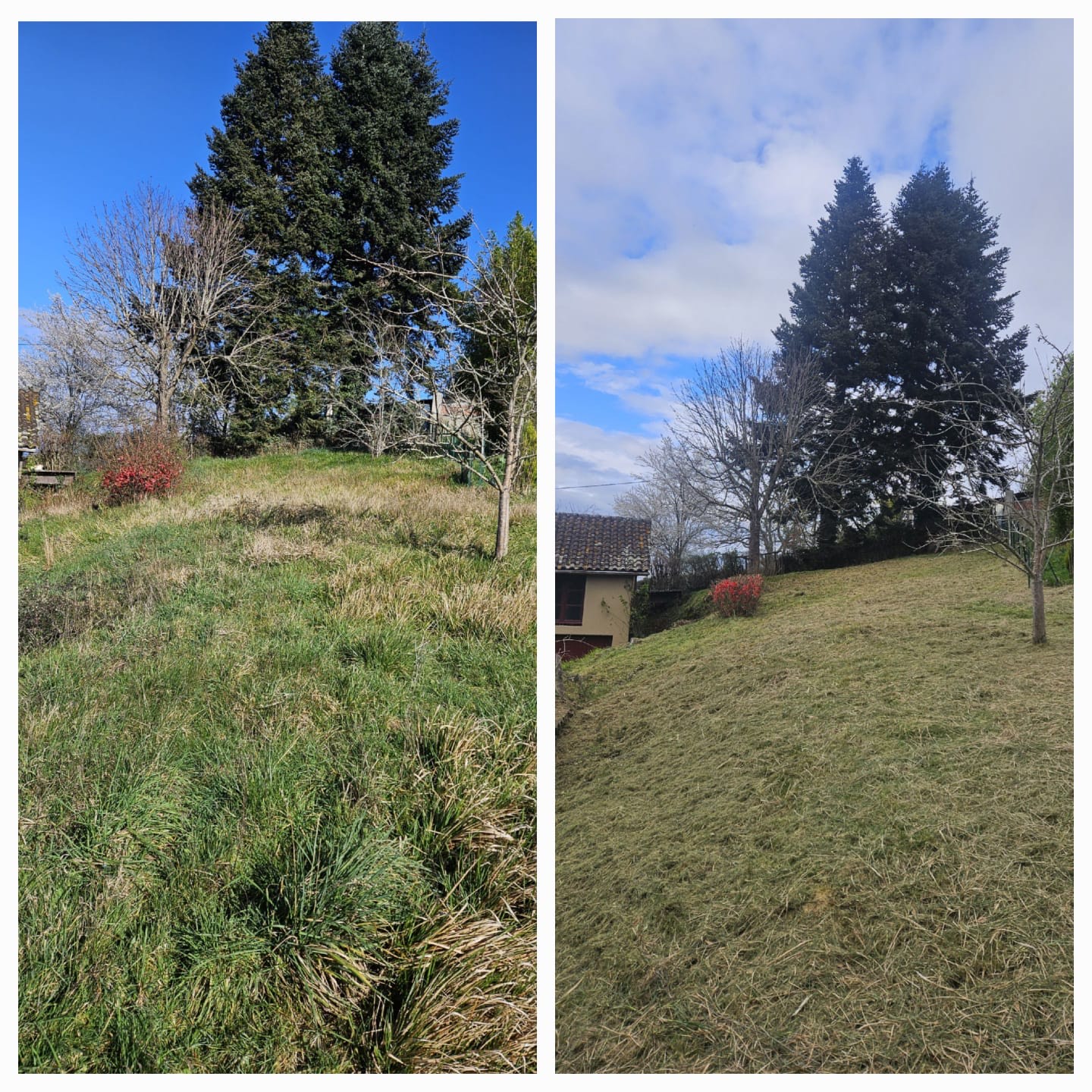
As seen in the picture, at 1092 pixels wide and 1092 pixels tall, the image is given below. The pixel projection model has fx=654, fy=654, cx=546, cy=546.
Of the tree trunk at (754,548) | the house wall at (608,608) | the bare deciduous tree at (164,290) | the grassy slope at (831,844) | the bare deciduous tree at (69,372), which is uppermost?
the bare deciduous tree at (164,290)

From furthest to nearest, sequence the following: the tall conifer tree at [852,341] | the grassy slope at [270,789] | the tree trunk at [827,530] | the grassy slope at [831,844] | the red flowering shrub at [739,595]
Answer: the red flowering shrub at [739,595], the tree trunk at [827,530], the tall conifer tree at [852,341], the grassy slope at [831,844], the grassy slope at [270,789]

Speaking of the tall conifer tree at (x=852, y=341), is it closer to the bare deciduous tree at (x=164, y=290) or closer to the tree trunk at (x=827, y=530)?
the tree trunk at (x=827, y=530)

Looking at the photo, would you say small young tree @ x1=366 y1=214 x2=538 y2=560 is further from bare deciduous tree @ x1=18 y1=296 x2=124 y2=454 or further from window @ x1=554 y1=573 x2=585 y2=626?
bare deciduous tree @ x1=18 y1=296 x2=124 y2=454

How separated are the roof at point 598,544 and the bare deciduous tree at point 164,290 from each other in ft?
3.54

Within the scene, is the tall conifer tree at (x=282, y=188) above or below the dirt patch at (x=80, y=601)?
above

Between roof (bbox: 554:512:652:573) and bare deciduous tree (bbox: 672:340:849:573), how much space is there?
0.46 meters

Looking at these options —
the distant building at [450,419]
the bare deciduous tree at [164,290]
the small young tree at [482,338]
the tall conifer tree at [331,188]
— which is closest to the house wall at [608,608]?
the small young tree at [482,338]

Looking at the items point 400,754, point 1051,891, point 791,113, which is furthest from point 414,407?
point 1051,891

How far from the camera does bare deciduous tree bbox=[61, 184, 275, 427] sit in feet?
5.99

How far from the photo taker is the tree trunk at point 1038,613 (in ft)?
7.93

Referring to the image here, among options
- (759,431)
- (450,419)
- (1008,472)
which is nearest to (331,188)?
(450,419)

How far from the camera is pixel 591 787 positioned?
2098 millimetres

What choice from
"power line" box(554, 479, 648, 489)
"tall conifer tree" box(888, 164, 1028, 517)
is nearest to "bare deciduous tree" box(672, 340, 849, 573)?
"tall conifer tree" box(888, 164, 1028, 517)

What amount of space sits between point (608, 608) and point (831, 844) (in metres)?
1.04
